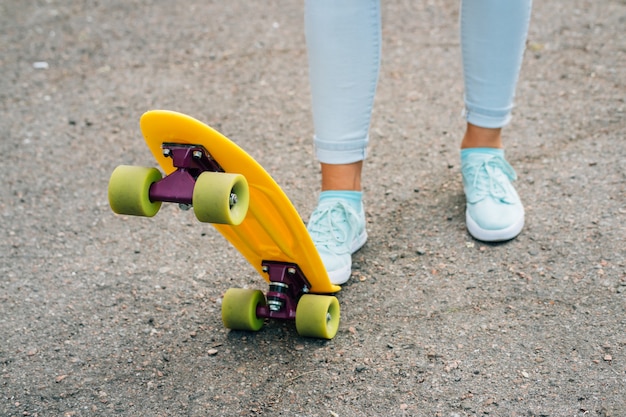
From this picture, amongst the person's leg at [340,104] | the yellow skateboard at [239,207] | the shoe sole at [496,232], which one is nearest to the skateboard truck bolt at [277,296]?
the yellow skateboard at [239,207]

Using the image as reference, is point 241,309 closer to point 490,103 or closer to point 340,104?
point 340,104

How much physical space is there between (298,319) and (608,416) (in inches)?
28.5

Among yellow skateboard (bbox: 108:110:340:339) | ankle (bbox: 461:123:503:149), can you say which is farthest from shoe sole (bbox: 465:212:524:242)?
yellow skateboard (bbox: 108:110:340:339)

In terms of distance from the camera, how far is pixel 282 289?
5.92 feet

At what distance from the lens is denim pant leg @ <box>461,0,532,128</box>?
2.03m

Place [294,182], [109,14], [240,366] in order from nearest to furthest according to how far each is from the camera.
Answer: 1. [240,366]
2. [294,182]
3. [109,14]

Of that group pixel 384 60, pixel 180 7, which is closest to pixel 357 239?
pixel 384 60

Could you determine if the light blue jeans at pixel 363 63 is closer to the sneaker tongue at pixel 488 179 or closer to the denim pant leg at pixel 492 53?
the denim pant leg at pixel 492 53

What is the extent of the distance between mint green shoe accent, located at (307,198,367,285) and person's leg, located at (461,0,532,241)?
40 cm

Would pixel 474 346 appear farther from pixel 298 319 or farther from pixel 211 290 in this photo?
pixel 211 290

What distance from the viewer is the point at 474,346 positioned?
1.78m

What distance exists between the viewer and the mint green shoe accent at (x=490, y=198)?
2139 mm

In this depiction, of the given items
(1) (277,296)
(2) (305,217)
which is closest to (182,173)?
(1) (277,296)

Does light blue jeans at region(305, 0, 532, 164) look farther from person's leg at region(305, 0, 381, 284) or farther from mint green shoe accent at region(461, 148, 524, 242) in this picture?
mint green shoe accent at region(461, 148, 524, 242)
